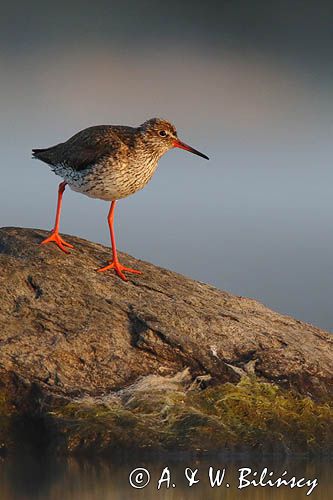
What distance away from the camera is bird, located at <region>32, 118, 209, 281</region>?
2184 centimetres

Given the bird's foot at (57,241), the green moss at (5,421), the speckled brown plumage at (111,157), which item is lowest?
the green moss at (5,421)

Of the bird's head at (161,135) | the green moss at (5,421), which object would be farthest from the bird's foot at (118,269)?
the green moss at (5,421)

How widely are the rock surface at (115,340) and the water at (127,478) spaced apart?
1619 millimetres

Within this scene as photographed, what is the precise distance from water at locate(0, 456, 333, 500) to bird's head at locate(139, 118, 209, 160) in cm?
667

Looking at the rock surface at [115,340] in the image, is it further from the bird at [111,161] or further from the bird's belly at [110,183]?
the bird's belly at [110,183]

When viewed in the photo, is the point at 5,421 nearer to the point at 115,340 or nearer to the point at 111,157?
the point at 115,340

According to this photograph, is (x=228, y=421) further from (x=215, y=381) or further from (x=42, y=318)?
(x=42, y=318)

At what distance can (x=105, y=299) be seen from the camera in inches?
816

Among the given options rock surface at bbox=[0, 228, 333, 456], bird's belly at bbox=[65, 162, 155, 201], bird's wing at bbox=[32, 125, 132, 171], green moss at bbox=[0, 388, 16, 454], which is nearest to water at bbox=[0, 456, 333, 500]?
green moss at bbox=[0, 388, 16, 454]

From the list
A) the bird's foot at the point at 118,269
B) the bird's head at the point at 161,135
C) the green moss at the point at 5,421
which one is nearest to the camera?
the green moss at the point at 5,421

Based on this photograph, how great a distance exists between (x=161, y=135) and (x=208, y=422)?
6173 mm

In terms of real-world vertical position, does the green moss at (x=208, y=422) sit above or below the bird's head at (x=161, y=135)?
below

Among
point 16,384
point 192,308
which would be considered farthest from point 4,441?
point 192,308

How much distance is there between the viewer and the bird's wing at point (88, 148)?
22031 millimetres
